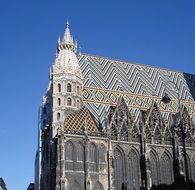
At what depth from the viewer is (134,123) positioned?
47812 millimetres

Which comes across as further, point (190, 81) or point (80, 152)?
point (190, 81)

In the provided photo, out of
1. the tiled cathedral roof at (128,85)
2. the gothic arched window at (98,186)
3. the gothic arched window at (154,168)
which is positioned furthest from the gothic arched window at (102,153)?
the gothic arched window at (154,168)

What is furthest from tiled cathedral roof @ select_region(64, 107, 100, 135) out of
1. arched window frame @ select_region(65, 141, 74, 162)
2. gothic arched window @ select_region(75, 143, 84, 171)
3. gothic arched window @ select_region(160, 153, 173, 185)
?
gothic arched window @ select_region(160, 153, 173, 185)

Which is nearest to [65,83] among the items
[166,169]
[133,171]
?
[133,171]

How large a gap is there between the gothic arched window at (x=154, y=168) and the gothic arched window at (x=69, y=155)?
9394 mm

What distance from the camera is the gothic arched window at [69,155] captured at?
42612 millimetres

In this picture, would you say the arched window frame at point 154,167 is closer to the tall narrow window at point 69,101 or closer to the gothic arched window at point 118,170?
the gothic arched window at point 118,170

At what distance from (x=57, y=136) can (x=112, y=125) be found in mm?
6614

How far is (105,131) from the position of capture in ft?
150

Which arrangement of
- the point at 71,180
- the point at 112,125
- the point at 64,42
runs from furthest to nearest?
1. the point at 64,42
2. the point at 112,125
3. the point at 71,180

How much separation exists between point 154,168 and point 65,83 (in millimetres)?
13822

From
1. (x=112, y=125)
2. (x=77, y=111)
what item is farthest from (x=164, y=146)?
(x=77, y=111)

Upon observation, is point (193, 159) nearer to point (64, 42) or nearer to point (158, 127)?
point (158, 127)

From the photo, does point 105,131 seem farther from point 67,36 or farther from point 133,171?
point 67,36
